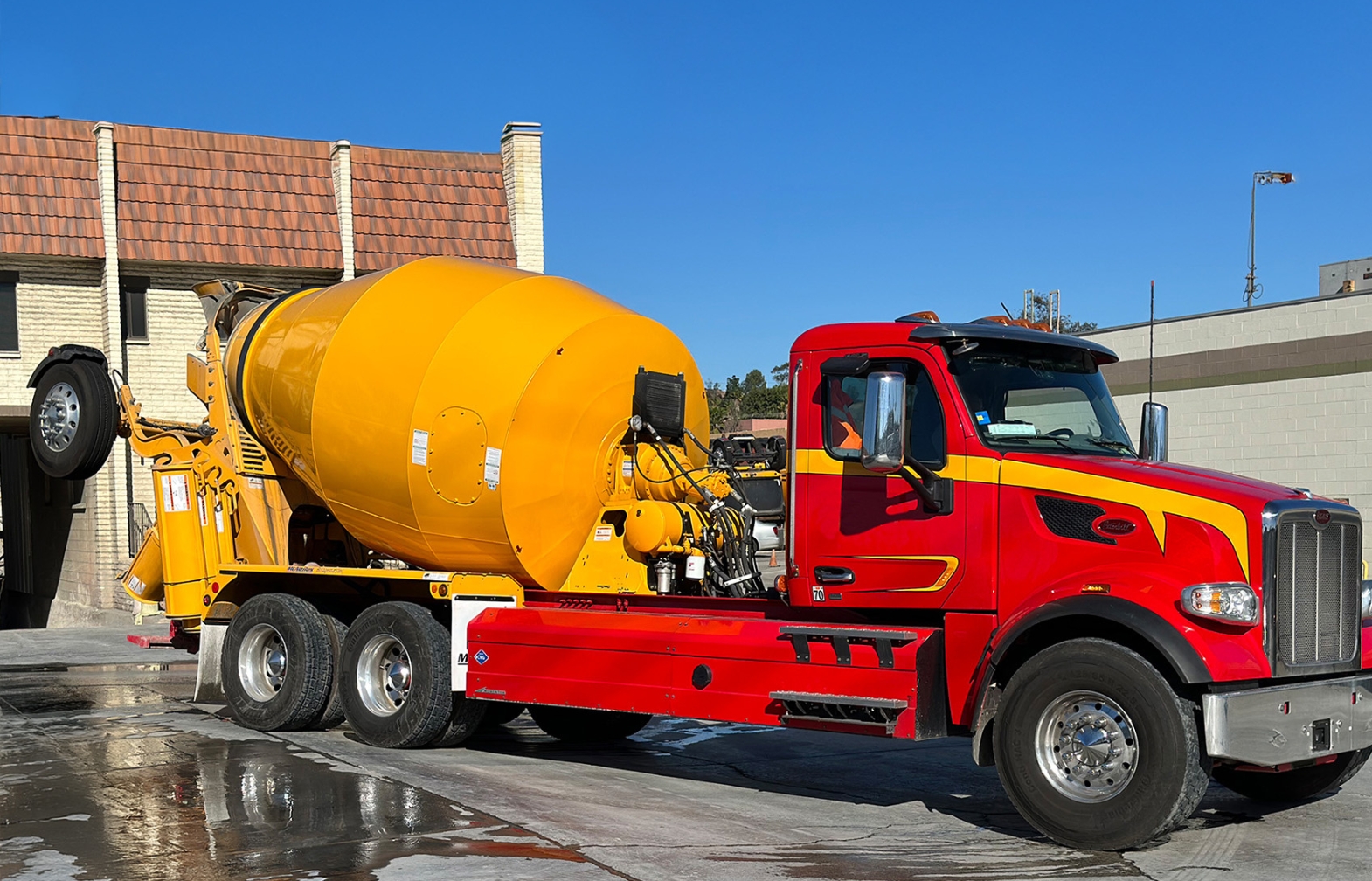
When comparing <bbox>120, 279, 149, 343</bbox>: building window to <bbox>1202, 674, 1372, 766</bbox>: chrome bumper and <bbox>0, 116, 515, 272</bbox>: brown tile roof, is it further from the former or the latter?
<bbox>1202, 674, 1372, 766</bbox>: chrome bumper

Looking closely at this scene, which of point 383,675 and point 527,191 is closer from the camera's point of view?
point 383,675

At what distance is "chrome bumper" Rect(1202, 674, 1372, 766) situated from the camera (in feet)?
23.2

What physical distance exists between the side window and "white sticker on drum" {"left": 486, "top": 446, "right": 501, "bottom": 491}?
2.80 meters

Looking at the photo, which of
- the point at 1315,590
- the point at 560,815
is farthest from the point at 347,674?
the point at 1315,590

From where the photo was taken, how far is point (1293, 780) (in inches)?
341

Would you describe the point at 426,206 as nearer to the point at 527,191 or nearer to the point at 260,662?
the point at 527,191

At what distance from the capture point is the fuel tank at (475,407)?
34.2ft

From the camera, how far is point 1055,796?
7477mm

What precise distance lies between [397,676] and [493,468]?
193 cm

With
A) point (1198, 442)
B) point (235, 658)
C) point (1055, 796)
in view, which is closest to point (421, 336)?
point (235, 658)

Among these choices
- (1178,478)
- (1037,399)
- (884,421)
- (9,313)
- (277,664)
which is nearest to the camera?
(1178,478)

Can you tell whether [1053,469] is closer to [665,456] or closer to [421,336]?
[665,456]

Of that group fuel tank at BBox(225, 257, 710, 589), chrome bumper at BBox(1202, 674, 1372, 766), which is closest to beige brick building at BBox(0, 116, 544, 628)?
fuel tank at BBox(225, 257, 710, 589)

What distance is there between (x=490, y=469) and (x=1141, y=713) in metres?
4.98
